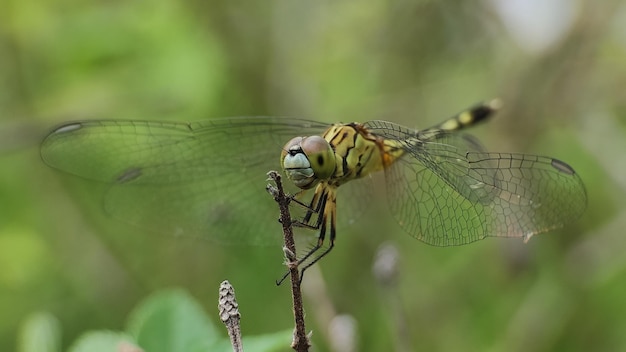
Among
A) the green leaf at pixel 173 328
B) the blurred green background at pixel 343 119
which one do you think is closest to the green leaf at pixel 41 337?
the green leaf at pixel 173 328

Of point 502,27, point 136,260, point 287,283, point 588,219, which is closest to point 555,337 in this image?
point 588,219

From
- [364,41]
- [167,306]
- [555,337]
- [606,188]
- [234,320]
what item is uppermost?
[364,41]

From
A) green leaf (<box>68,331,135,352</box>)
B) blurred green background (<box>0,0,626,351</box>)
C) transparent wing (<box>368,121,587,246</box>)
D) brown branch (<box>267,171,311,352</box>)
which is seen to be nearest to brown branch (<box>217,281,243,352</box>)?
brown branch (<box>267,171,311,352</box>)

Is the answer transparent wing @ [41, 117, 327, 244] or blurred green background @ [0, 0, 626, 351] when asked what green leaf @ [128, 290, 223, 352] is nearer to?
transparent wing @ [41, 117, 327, 244]

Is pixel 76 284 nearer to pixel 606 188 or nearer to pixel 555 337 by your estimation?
pixel 555 337

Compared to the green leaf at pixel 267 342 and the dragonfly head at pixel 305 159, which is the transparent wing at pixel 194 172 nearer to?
the dragonfly head at pixel 305 159

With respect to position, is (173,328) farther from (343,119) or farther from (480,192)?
(343,119)
